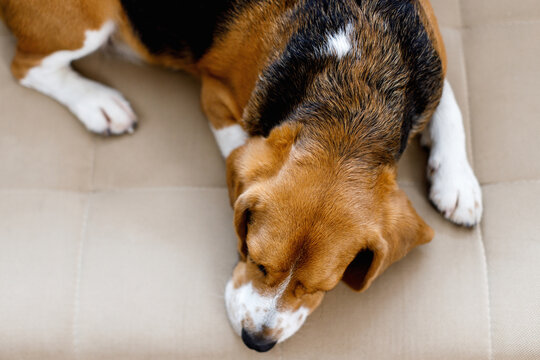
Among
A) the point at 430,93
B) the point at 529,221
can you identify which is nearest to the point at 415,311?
the point at 529,221

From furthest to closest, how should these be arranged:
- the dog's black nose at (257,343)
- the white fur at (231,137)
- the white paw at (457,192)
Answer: the white fur at (231,137) → the white paw at (457,192) → the dog's black nose at (257,343)

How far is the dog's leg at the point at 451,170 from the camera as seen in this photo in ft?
7.79

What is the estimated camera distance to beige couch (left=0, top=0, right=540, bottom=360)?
7.42 ft

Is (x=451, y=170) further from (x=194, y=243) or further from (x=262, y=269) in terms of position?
(x=194, y=243)

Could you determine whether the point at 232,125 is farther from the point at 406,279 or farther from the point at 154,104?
the point at 406,279

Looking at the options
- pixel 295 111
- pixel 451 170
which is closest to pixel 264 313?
pixel 295 111

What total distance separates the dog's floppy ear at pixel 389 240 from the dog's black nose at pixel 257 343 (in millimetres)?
386

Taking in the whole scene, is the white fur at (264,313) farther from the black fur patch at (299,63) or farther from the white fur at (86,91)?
the white fur at (86,91)

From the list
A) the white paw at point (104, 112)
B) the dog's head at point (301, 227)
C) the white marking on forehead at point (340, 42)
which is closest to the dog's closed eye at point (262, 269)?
the dog's head at point (301, 227)

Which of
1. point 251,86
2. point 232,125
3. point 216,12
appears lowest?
point 232,125

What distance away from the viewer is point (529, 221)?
2.36 metres

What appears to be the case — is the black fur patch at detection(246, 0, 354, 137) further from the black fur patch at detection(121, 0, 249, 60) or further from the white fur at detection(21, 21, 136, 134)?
the white fur at detection(21, 21, 136, 134)

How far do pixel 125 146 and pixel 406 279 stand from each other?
4.57 ft

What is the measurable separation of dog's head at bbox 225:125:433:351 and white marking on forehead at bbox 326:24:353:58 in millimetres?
351
